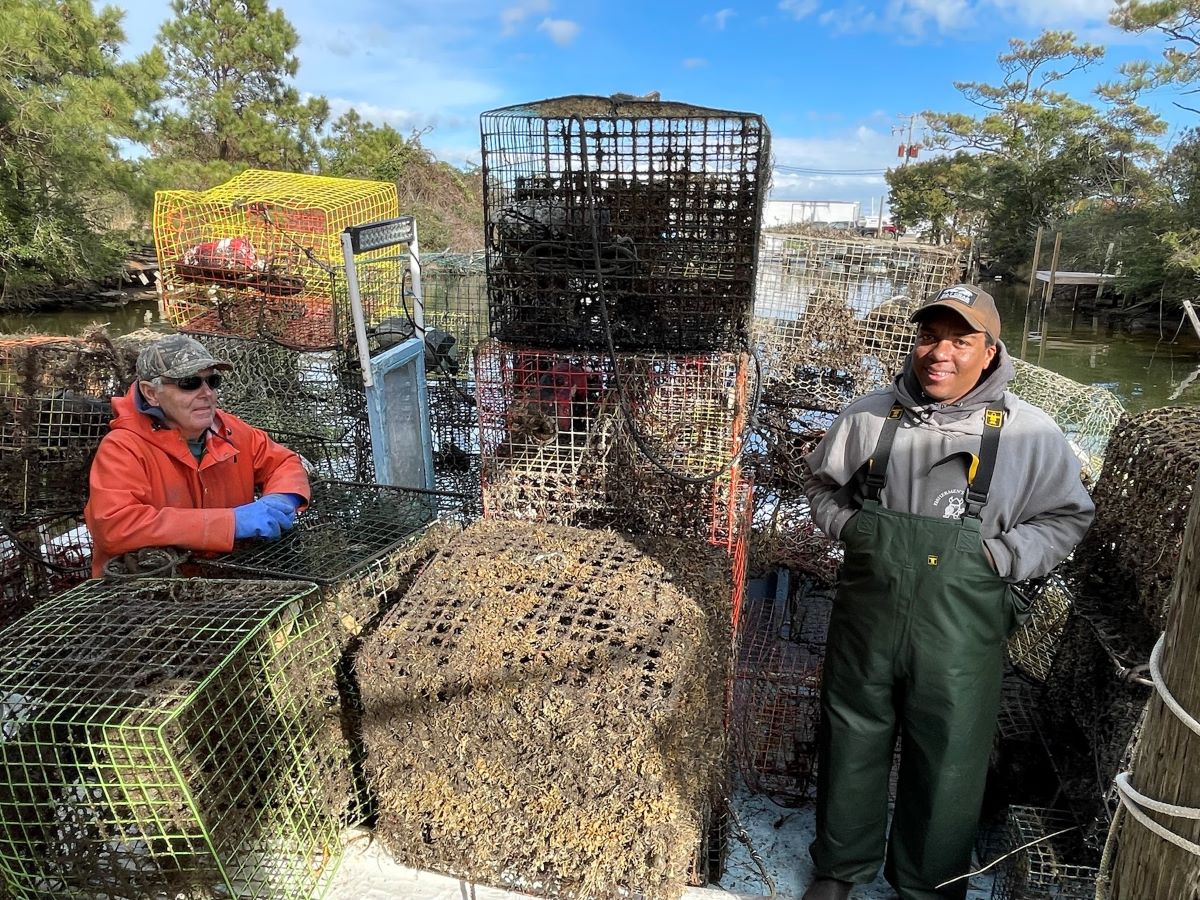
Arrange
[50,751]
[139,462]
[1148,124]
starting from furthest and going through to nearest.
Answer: [1148,124] < [139,462] < [50,751]

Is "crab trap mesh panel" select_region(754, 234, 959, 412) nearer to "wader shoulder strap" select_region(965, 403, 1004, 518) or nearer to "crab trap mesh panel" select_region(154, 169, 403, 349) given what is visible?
"wader shoulder strap" select_region(965, 403, 1004, 518)

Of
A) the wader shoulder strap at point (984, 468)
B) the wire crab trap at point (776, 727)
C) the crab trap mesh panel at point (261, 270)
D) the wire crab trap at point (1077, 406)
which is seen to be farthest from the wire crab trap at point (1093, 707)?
the crab trap mesh panel at point (261, 270)

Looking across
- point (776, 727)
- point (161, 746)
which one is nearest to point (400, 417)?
point (776, 727)

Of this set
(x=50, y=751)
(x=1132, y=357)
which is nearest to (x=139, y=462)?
(x=50, y=751)

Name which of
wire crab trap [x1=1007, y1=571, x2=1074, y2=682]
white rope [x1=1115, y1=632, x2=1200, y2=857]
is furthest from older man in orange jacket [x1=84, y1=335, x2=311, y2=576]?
wire crab trap [x1=1007, y1=571, x2=1074, y2=682]

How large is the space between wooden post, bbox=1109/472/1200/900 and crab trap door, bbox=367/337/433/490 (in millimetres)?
3171

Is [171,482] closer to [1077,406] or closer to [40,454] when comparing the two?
[40,454]

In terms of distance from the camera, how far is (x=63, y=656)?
1.88m

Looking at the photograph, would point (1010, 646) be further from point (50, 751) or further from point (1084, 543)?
point (50, 751)

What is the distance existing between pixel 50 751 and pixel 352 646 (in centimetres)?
81

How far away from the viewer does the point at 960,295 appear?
216cm

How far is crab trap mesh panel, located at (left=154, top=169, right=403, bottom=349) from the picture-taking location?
490 centimetres

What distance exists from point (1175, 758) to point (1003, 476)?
97 centimetres

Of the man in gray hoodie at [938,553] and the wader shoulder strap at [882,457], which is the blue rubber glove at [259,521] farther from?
the wader shoulder strap at [882,457]
